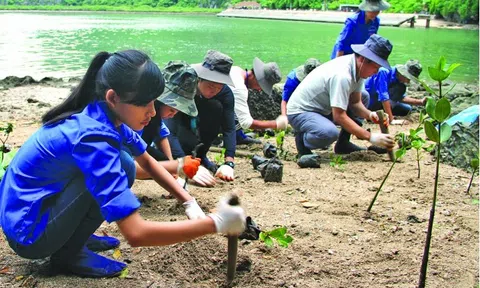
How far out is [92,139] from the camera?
5.77 ft

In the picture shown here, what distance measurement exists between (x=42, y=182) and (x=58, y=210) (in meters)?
0.12

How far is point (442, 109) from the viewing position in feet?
5.80

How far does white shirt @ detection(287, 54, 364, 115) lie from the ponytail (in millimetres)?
2588

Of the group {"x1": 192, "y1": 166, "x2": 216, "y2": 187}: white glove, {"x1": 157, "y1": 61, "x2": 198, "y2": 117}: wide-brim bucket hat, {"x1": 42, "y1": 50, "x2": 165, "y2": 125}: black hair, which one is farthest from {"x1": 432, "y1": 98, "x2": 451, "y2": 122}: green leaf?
{"x1": 157, "y1": 61, "x2": 198, "y2": 117}: wide-brim bucket hat

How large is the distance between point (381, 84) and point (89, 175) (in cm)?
451

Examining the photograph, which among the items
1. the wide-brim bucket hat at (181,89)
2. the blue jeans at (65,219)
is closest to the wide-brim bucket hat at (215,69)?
the wide-brim bucket hat at (181,89)

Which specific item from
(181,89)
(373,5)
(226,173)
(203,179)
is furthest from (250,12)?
(203,179)

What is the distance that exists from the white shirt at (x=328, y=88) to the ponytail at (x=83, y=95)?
2588mm

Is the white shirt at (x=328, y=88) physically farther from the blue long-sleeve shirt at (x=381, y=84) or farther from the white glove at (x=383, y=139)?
the blue long-sleeve shirt at (x=381, y=84)

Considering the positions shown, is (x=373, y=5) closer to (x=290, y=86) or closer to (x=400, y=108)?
(x=290, y=86)

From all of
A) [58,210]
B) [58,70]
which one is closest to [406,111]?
[58,210]

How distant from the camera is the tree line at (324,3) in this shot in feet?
138

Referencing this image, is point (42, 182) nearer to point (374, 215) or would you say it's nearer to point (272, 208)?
point (272, 208)

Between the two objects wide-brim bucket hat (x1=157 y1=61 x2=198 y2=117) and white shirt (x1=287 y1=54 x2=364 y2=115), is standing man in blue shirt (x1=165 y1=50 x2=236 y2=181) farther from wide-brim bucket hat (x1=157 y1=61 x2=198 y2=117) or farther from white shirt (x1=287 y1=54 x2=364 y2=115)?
white shirt (x1=287 y1=54 x2=364 y2=115)
